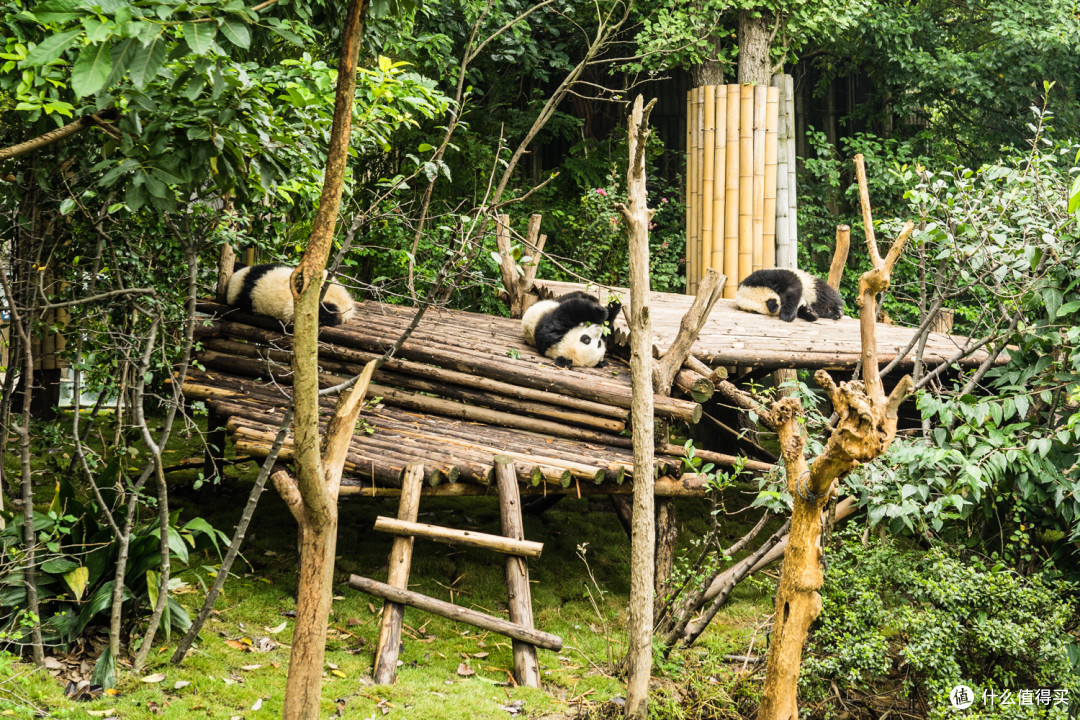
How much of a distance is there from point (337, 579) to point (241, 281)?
288 cm

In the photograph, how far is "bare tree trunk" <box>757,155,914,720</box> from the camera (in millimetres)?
2943

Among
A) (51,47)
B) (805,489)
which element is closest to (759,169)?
(805,489)

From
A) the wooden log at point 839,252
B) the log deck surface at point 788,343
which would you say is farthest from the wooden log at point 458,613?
the wooden log at point 839,252

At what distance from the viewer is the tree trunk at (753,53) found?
918cm

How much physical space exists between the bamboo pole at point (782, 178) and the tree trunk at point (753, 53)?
0.40 m

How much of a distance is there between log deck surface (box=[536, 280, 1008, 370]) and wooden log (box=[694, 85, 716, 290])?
128 cm

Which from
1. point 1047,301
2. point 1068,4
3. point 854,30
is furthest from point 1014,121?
point 1047,301

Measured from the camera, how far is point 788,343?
696 centimetres

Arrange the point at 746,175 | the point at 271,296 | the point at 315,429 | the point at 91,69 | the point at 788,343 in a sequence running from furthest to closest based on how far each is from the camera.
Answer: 1. the point at 746,175
2. the point at 271,296
3. the point at 788,343
4. the point at 315,429
5. the point at 91,69

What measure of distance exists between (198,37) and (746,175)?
7.47 m

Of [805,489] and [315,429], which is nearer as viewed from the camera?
[315,429]

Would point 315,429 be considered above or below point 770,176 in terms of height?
below

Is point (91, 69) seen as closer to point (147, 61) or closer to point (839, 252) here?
point (147, 61)

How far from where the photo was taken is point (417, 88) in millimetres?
4676
